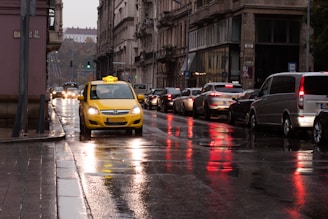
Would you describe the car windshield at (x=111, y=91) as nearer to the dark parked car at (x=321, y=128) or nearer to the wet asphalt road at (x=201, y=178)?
the wet asphalt road at (x=201, y=178)

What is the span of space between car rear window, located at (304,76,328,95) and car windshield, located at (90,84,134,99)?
5.51 metres

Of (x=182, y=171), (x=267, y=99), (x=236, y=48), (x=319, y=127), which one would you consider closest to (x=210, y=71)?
(x=236, y=48)

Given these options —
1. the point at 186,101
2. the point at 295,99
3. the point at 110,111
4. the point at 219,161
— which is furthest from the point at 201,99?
the point at 219,161

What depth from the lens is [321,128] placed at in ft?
57.4

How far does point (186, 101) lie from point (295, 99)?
1774 cm

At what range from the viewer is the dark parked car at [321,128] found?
56.5 feet

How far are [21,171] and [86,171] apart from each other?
42.1 inches

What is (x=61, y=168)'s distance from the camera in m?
11.7

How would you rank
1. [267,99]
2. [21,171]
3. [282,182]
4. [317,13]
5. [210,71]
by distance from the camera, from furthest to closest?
[210,71]
[317,13]
[267,99]
[21,171]
[282,182]

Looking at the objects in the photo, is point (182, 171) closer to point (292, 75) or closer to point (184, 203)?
point (184, 203)

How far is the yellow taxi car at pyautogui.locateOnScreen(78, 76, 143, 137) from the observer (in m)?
20.1

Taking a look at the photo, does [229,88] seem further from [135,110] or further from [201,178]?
[201,178]

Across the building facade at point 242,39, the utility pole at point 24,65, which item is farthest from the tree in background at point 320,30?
the utility pole at point 24,65

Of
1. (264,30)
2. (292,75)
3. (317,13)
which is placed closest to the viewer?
(292,75)
